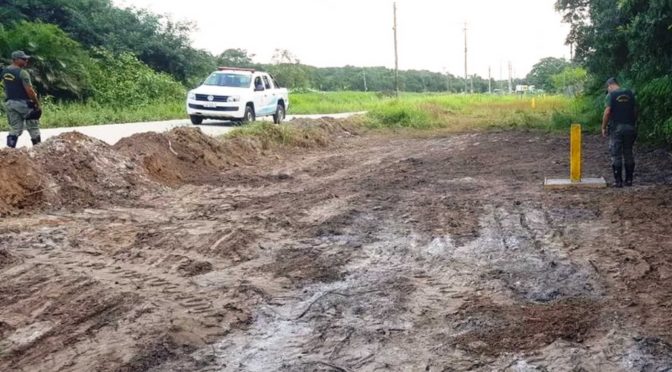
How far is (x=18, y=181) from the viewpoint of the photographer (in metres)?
8.73

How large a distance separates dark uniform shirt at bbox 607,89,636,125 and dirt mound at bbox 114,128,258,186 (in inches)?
268

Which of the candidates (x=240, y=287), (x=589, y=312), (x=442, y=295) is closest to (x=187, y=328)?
(x=240, y=287)

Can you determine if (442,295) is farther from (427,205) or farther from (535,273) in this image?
(427,205)

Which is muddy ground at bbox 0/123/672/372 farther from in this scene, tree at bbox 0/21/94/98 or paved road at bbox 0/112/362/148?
tree at bbox 0/21/94/98

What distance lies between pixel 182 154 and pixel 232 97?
676 centimetres

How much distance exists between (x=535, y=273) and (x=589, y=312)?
1072 mm

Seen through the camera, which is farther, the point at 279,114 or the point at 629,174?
the point at 279,114

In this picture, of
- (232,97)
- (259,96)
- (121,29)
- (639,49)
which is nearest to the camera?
(639,49)

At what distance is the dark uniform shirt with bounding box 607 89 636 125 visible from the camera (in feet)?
32.5

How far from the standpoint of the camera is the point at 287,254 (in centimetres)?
670

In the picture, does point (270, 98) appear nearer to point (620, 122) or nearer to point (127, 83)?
point (127, 83)

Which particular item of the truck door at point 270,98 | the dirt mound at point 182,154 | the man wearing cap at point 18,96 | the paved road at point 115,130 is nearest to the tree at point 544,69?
the truck door at point 270,98

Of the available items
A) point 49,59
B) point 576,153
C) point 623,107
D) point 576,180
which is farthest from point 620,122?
point 49,59

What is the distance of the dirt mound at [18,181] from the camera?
848 centimetres
